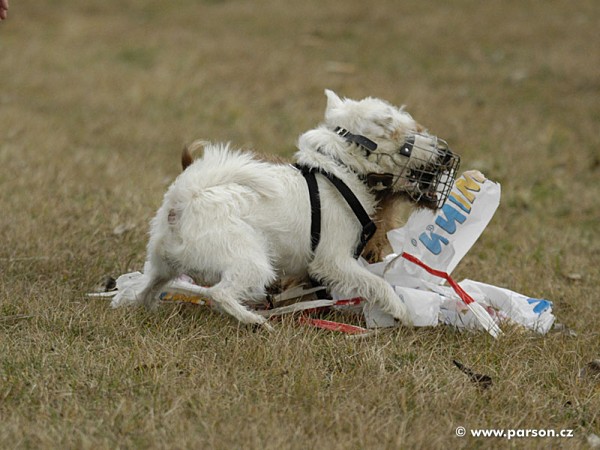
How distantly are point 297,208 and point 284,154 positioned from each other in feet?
16.1

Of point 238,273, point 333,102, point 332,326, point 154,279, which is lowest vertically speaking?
point 332,326

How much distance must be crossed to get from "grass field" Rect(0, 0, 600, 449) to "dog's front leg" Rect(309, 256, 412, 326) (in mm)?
143

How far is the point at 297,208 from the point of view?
167 inches

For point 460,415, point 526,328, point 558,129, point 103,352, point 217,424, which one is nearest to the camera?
point 217,424

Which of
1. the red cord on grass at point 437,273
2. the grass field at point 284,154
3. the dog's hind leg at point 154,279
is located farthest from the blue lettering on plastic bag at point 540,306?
the dog's hind leg at point 154,279

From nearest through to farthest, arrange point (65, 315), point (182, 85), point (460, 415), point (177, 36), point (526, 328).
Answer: point (460, 415) < point (65, 315) < point (526, 328) < point (182, 85) < point (177, 36)

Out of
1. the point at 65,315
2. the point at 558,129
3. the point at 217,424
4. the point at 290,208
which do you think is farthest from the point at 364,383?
the point at 558,129

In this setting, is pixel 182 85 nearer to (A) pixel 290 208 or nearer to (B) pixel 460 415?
(A) pixel 290 208

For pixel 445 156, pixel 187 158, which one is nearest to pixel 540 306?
pixel 445 156

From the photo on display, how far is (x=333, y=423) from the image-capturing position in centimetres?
325

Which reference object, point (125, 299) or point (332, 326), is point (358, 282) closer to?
point (332, 326)

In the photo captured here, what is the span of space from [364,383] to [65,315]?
1535mm

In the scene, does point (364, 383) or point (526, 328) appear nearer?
point (364, 383)

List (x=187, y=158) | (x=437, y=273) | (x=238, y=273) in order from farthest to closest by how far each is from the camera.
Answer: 1. (x=437, y=273)
2. (x=187, y=158)
3. (x=238, y=273)
